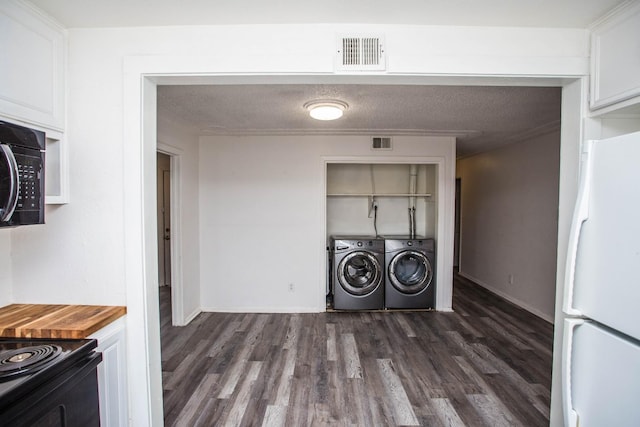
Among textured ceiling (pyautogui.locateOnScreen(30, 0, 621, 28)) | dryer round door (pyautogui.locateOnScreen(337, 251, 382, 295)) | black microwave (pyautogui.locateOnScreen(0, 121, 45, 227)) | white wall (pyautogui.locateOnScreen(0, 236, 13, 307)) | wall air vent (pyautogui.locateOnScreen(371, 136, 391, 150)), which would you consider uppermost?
textured ceiling (pyautogui.locateOnScreen(30, 0, 621, 28))

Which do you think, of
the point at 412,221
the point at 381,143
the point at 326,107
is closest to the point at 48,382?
the point at 326,107

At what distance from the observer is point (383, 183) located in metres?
4.34

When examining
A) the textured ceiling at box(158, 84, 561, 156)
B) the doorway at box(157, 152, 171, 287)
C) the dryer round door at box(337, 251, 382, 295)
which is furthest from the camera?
the doorway at box(157, 152, 171, 287)

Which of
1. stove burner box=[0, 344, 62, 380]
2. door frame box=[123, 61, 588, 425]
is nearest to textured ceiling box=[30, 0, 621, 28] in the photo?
door frame box=[123, 61, 588, 425]

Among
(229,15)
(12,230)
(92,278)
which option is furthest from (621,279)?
(12,230)

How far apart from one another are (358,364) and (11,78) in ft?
9.48

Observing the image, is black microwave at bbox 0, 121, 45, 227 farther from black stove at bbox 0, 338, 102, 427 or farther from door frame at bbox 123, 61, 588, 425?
black stove at bbox 0, 338, 102, 427

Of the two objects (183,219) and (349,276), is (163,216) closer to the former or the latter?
(183,219)

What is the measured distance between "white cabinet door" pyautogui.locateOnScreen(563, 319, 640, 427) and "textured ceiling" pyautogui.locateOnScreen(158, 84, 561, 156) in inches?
71.6

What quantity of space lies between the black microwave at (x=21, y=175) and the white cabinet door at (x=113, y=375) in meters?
0.60

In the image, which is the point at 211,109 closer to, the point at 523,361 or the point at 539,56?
the point at 539,56

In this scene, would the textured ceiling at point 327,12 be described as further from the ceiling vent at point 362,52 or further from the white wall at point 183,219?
the white wall at point 183,219

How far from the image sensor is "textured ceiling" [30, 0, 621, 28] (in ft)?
Answer: 4.09

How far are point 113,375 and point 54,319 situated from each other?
39 cm
